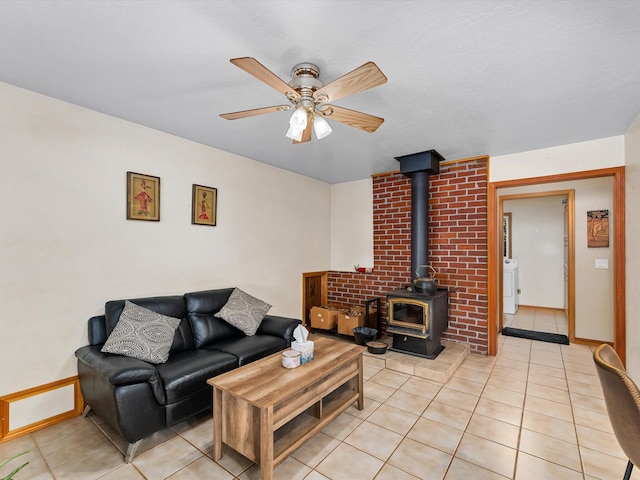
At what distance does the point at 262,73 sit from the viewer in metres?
1.48

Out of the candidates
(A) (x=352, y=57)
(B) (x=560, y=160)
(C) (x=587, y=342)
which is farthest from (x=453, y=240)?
(A) (x=352, y=57)

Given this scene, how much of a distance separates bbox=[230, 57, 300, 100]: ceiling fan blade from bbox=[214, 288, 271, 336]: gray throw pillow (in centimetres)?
213

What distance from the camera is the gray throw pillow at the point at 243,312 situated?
9.79ft

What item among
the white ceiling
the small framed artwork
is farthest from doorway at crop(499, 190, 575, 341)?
the white ceiling

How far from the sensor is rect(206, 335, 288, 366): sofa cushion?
8.38 feet

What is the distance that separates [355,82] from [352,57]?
327mm

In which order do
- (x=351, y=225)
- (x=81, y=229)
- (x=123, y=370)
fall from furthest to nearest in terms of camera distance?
1. (x=351, y=225)
2. (x=81, y=229)
3. (x=123, y=370)

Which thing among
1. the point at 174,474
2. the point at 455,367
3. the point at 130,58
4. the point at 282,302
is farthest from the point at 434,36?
the point at 282,302

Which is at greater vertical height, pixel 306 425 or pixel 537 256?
pixel 537 256

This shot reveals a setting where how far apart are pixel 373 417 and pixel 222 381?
125 centimetres

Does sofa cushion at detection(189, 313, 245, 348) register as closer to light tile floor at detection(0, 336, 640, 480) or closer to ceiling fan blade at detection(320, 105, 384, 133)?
light tile floor at detection(0, 336, 640, 480)

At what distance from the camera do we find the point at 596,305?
3.99m

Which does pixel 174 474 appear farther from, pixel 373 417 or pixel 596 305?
pixel 596 305

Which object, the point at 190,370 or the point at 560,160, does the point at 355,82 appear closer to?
the point at 190,370
